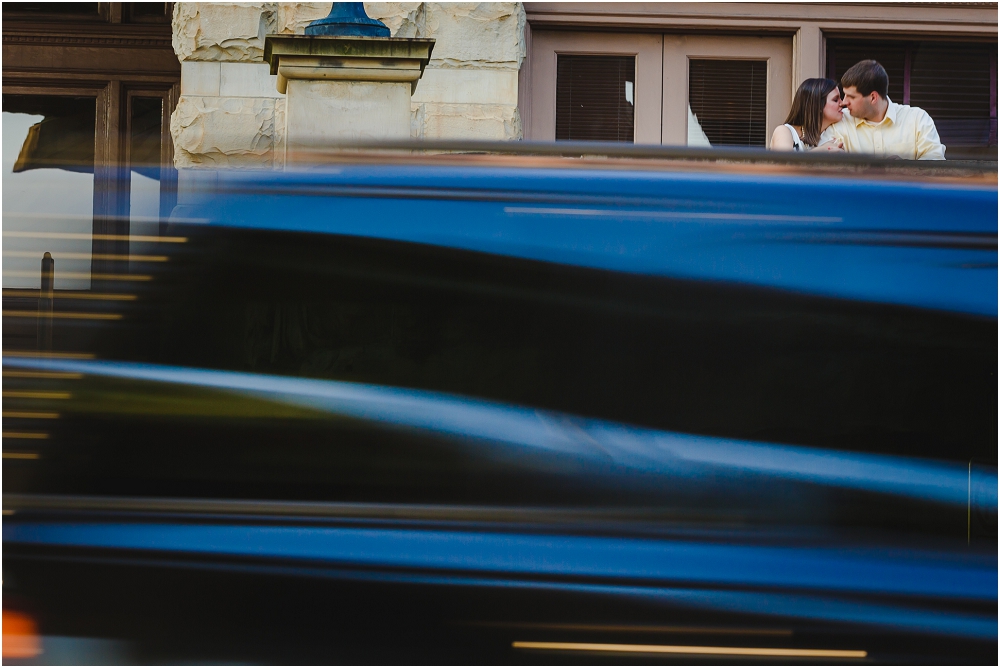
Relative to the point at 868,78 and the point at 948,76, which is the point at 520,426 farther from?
the point at 948,76

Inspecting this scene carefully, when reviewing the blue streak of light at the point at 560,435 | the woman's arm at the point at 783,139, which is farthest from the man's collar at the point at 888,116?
the blue streak of light at the point at 560,435

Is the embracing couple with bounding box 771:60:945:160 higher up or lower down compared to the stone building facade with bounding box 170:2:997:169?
lower down

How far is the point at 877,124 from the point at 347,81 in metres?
3.10

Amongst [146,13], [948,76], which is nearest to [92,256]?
[146,13]

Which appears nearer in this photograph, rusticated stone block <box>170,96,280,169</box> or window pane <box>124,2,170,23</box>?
rusticated stone block <box>170,96,280,169</box>

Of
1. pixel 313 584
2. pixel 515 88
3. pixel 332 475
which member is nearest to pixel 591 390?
pixel 332 475

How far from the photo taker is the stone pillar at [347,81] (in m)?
5.48

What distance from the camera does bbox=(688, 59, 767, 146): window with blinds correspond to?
24.8 feet

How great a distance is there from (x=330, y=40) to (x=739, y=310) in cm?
419

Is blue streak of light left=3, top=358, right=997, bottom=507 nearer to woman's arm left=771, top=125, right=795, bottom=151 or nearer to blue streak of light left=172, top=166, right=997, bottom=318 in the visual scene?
blue streak of light left=172, top=166, right=997, bottom=318

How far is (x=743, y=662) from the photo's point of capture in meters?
A: 1.82

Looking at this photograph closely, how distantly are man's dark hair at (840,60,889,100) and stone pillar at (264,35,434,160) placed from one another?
2.43 m

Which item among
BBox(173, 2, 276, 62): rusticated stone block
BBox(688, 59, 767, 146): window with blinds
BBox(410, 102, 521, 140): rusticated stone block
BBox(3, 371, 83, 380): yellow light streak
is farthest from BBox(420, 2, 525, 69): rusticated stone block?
BBox(3, 371, 83, 380): yellow light streak

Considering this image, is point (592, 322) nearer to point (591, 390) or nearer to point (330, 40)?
point (591, 390)
